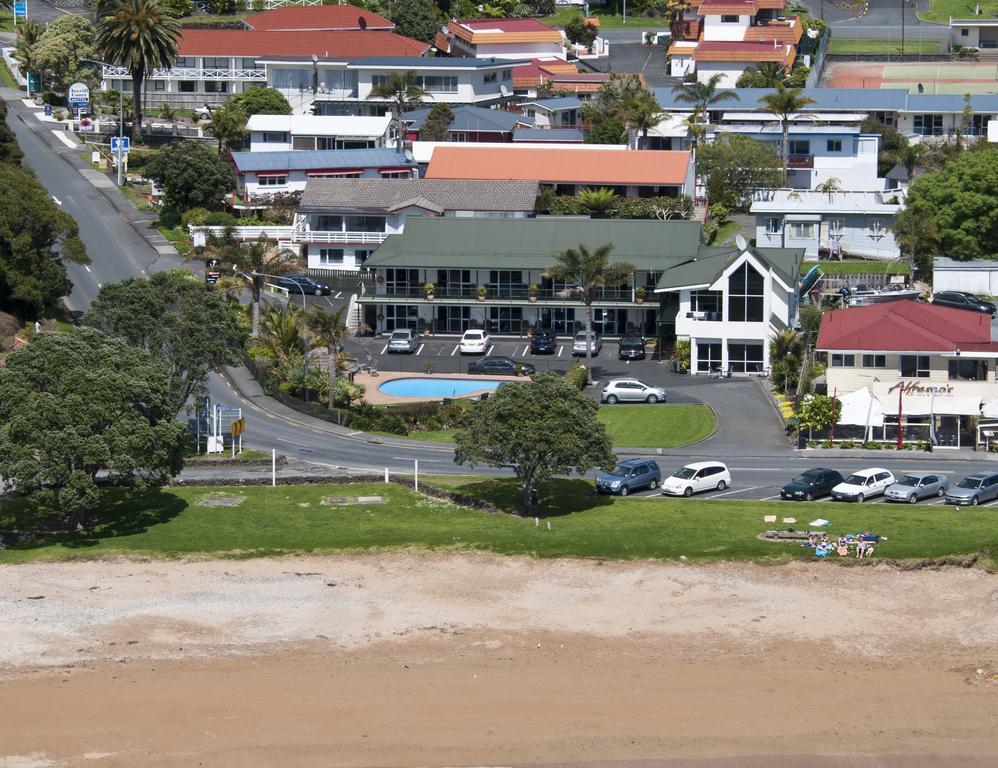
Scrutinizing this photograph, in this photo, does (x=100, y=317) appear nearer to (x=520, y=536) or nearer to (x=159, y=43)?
(x=520, y=536)

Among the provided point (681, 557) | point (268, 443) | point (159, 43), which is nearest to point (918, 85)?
point (159, 43)

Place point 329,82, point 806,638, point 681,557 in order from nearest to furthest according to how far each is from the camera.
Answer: point 806,638, point 681,557, point 329,82

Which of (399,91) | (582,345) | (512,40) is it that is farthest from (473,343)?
(512,40)

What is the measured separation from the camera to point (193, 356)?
84.5 m

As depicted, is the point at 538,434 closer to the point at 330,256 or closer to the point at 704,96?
the point at 330,256

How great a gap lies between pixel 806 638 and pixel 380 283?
59364mm

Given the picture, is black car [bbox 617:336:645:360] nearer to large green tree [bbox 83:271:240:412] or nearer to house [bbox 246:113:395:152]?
large green tree [bbox 83:271:240:412]

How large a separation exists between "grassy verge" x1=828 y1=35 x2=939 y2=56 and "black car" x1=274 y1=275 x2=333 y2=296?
93.8m

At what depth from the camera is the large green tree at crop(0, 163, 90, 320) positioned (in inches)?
4038

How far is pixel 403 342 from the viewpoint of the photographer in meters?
108

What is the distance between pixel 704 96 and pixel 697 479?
78267mm

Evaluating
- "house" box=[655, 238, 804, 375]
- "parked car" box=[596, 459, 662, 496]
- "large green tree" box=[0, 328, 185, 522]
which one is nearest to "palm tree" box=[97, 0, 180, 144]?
"house" box=[655, 238, 804, 375]

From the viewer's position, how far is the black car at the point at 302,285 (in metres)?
119

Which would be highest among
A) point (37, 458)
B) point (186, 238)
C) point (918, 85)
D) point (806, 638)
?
point (918, 85)
